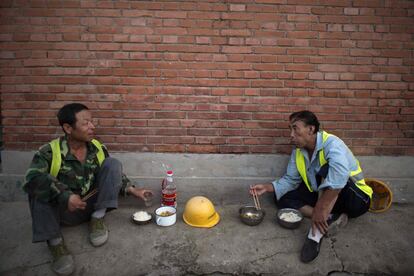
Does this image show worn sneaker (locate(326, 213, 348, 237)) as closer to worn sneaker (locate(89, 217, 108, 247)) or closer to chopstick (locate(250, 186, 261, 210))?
chopstick (locate(250, 186, 261, 210))

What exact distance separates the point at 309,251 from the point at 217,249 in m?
0.90

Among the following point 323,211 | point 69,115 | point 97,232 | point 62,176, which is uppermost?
point 69,115

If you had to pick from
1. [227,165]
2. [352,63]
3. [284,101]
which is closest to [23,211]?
[227,165]

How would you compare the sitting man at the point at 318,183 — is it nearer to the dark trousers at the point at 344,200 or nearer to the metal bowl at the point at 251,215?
the dark trousers at the point at 344,200

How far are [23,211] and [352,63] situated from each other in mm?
4546

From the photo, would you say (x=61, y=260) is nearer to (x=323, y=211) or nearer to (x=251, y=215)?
(x=251, y=215)

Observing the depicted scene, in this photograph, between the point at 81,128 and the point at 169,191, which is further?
the point at 169,191

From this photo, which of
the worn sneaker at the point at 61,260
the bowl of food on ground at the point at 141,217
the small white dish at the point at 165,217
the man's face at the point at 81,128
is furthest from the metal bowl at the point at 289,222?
Answer: the man's face at the point at 81,128

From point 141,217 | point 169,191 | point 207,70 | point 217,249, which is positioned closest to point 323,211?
point 217,249

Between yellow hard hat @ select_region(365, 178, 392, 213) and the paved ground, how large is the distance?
22 centimetres

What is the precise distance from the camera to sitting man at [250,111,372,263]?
3309 millimetres

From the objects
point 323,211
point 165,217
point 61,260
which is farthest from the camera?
point 165,217

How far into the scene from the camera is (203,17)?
4047 mm

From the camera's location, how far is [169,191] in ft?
13.5
